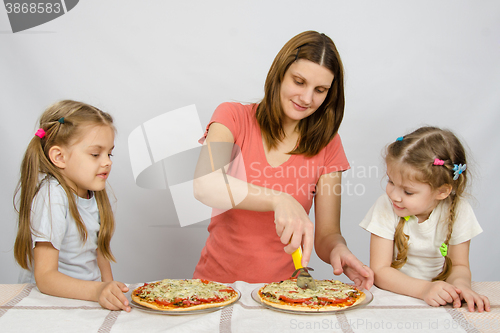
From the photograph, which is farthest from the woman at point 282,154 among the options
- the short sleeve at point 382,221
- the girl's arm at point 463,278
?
the girl's arm at point 463,278

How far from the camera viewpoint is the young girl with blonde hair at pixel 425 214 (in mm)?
1335

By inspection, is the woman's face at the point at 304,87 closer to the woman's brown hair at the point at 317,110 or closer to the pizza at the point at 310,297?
the woman's brown hair at the point at 317,110

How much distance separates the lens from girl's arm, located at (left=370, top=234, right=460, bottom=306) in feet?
3.48

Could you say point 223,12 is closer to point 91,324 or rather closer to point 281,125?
point 281,125

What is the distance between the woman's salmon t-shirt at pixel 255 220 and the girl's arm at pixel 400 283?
0.34 meters

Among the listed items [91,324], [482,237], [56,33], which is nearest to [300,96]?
[91,324]

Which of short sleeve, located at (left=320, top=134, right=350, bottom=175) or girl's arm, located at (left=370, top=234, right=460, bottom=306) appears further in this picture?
short sleeve, located at (left=320, top=134, right=350, bottom=175)

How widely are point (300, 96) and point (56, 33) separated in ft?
4.68

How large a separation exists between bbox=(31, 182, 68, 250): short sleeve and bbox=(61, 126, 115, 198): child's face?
0.25 ft

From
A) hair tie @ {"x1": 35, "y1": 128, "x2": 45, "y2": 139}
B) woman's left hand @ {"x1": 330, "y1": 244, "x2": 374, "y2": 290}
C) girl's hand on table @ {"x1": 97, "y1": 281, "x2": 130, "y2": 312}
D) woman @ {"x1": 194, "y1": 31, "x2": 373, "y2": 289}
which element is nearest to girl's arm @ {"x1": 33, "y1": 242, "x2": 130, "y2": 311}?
girl's hand on table @ {"x1": 97, "y1": 281, "x2": 130, "y2": 312}

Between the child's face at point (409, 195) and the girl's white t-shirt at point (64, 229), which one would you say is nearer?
the girl's white t-shirt at point (64, 229)

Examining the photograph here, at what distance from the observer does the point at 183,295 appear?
106 centimetres

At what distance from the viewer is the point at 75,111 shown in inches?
53.6

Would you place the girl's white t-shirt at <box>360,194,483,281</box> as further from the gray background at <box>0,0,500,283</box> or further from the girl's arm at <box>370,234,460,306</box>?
the gray background at <box>0,0,500,283</box>
